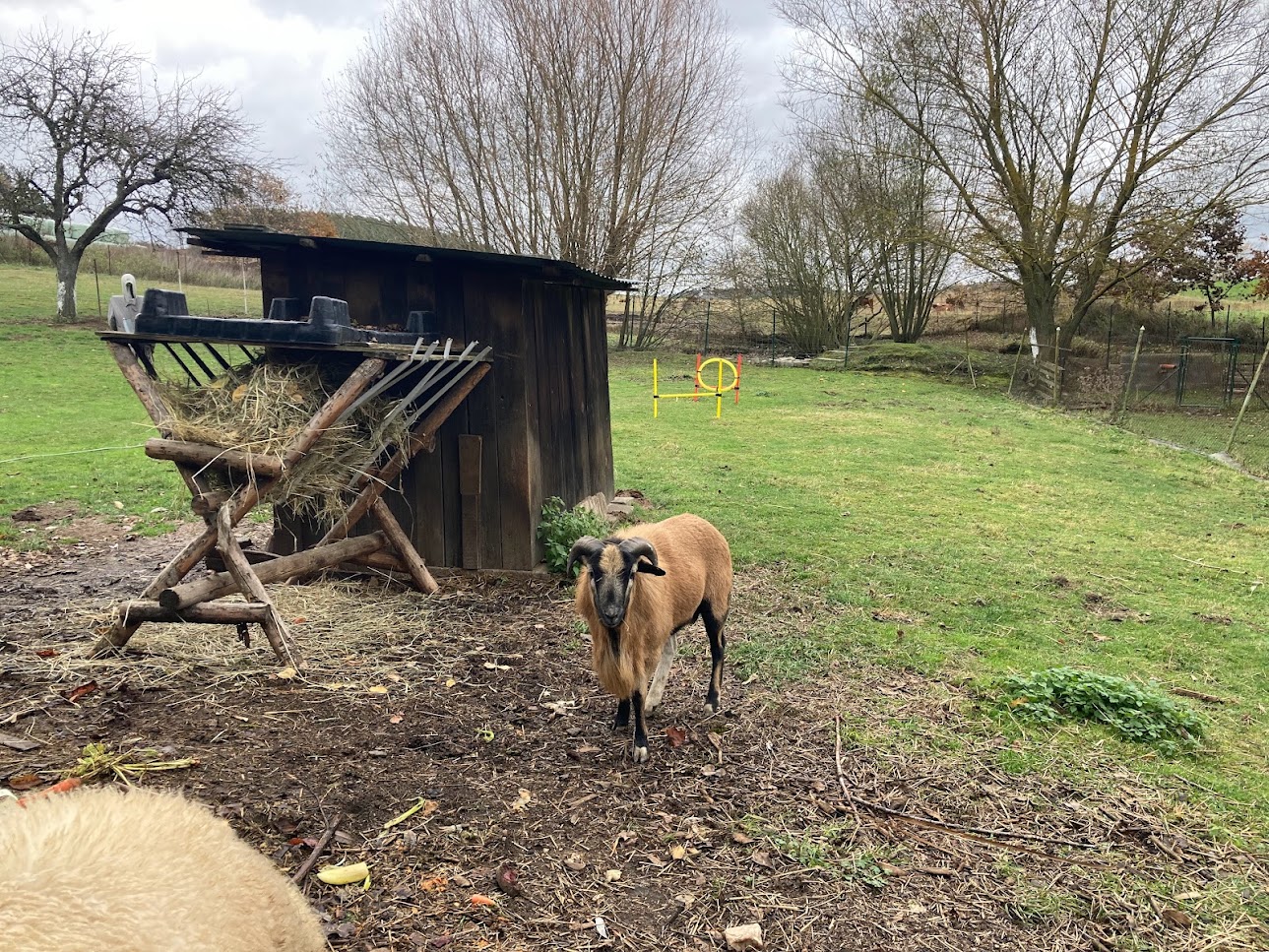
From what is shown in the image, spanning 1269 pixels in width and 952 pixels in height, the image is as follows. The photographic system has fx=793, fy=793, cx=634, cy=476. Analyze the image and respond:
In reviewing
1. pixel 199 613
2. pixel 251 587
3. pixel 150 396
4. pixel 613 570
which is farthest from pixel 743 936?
pixel 150 396

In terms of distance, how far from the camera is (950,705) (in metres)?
4.84

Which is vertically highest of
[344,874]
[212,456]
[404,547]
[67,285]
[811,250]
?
[811,250]

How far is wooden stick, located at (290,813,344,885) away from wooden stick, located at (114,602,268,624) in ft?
5.67

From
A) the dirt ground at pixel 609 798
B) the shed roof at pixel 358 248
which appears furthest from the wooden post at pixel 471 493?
the shed roof at pixel 358 248

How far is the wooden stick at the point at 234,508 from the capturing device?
484cm

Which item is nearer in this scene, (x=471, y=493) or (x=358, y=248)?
(x=358, y=248)

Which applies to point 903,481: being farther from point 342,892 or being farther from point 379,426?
point 342,892

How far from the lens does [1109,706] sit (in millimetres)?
4691

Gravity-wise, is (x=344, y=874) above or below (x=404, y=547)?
below

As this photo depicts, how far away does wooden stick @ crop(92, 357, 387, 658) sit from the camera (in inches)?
190

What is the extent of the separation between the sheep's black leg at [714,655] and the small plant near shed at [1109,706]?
1.75 metres

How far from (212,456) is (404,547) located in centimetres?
194

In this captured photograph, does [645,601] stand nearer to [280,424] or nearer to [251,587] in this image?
[251,587]

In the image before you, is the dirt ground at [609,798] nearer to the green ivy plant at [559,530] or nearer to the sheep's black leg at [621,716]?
the sheep's black leg at [621,716]
